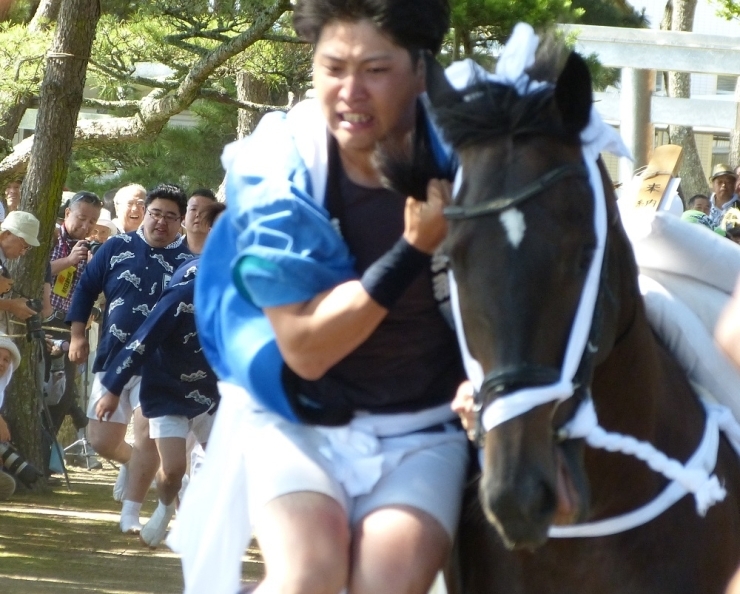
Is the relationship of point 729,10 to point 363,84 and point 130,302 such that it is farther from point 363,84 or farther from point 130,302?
point 363,84

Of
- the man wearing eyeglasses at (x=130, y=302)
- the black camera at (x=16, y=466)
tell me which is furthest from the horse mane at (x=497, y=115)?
the black camera at (x=16, y=466)

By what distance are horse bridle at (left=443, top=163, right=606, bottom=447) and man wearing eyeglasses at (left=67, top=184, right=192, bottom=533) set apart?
6380 millimetres

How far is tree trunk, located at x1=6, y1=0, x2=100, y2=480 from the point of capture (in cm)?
1039

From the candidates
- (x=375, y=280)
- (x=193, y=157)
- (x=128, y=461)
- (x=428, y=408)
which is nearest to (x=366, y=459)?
(x=428, y=408)

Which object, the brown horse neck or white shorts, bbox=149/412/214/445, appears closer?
the brown horse neck

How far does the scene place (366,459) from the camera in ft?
9.96

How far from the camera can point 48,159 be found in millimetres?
10578

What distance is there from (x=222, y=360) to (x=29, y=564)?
17.1ft

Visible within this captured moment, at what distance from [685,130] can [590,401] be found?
21530mm

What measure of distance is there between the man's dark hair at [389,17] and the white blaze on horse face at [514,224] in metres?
0.69

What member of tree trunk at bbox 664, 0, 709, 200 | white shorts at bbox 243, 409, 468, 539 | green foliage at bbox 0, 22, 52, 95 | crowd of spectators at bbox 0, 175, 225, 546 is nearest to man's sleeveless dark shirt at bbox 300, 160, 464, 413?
white shorts at bbox 243, 409, 468, 539

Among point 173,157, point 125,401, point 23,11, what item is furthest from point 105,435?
point 173,157

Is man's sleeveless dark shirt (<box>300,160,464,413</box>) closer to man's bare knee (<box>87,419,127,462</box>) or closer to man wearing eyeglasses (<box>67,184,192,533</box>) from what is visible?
man wearing eyeglasses (<box>67,184,192,533</box>)

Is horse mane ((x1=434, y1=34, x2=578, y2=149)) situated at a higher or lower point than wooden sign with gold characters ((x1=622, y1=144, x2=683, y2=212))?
higher
